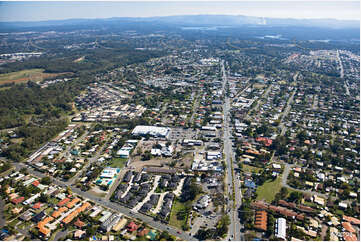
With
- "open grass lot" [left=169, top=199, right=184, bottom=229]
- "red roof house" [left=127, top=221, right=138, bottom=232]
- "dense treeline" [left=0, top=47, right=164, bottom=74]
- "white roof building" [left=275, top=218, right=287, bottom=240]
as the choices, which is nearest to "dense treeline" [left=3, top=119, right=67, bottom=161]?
"red roof house" [left=127, top=221, right=138, bottom=232]

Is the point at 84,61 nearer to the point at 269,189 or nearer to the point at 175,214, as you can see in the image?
the point at 175,214

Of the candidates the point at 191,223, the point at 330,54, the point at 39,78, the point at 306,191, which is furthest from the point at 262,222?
the point at 330,54

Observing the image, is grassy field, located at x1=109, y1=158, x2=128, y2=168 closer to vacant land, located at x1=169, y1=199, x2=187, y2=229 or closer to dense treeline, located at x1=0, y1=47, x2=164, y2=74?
vacant land, located at x1=169, y1=199, x2=187, y2=229

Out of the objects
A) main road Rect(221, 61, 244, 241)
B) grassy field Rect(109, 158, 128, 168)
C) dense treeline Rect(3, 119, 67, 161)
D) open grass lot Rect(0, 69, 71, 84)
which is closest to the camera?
main road Rect(221, 61, 244, 241)

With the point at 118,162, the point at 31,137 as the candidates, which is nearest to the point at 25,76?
the point at 31,137

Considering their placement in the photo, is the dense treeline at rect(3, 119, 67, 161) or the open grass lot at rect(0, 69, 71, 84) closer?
the dense treeline at rect(3, 119, 67, 161)

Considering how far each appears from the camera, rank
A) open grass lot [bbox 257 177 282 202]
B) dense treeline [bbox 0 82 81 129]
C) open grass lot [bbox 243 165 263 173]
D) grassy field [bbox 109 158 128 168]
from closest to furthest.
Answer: open grass lot [bbox 257 177 282 202], open grass lot [bbox 243 165 263 173], grassy field [bbox 109 158 128 168], dense treeline [bbox 0 82 81 129]
